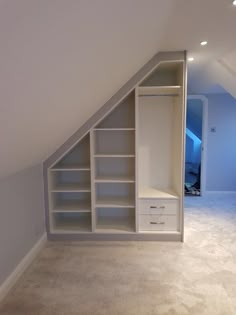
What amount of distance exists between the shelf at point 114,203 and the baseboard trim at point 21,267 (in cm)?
77

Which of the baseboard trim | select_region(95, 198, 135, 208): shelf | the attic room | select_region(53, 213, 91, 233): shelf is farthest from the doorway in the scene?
the baseboard trim

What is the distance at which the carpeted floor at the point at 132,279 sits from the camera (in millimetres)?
2076

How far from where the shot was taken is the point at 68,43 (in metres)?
1.14

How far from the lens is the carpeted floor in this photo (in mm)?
2076

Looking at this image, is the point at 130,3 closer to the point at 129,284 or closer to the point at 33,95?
the point at 33,95

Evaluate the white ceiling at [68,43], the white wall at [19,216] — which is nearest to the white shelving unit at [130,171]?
the white wall at [19,216]

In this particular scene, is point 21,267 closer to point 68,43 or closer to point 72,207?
point 72,207

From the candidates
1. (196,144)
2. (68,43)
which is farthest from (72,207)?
(196,144)

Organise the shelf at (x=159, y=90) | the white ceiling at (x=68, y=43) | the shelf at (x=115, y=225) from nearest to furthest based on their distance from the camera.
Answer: the white ceiling at (x=68, y=43) → the shelf at (x=159, y=90) → the shelf at (x=115, y=225)

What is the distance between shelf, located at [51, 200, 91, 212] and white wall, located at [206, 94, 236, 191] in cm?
289

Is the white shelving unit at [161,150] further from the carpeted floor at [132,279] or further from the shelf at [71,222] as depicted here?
the shelf at [71,222]

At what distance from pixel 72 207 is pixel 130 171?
886 millimetres

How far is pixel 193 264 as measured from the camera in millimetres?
2699

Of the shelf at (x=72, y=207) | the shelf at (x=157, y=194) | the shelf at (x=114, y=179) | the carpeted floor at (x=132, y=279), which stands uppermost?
the shelf at (x=114, y=179)
